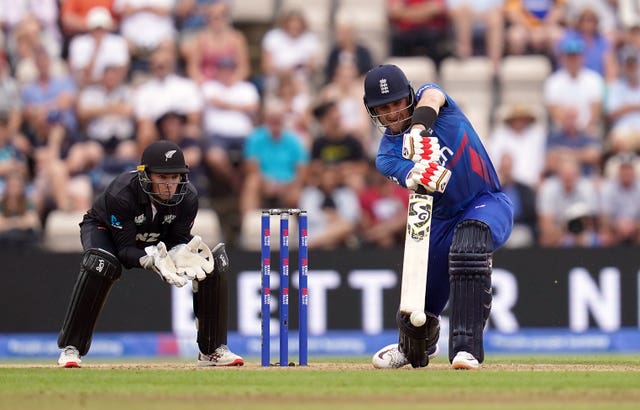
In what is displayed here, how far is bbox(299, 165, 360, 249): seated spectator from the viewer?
13.5 m

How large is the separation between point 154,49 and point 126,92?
72 centimetres

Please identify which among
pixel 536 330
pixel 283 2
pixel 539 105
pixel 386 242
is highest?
pixel 283 2

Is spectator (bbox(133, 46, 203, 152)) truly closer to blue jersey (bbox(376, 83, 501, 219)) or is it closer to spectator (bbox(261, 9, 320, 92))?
spectator (bbox(261, 9, 320, 92))

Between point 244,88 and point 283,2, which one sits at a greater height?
point 283,2

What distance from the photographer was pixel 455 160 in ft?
26.5

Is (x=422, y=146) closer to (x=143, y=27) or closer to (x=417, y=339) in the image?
(x=417, y=339)

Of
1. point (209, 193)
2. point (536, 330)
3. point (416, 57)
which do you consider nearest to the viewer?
point (536, 330)

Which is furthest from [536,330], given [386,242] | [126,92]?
[126,92]

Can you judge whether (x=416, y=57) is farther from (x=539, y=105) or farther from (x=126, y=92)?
(x=126, y=92)

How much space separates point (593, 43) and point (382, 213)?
3.11m

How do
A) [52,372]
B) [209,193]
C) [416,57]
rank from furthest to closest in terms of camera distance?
1. [416,57]
2. [209,193]
3. [52,372]

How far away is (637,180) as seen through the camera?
531 inches

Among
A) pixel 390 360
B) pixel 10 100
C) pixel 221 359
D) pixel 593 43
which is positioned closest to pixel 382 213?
pixel 593 43

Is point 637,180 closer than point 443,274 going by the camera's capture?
No
